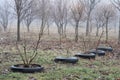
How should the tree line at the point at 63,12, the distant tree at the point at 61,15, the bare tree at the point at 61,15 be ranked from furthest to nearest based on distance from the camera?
1. the bare tree at the point at 61,15
2. the distant tree at the point at 61,15
3. the tree line at the point at 63,12

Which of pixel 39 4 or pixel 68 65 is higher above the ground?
pixel 39 4

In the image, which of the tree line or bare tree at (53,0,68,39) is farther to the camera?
bare tree at (53,0,68,39)

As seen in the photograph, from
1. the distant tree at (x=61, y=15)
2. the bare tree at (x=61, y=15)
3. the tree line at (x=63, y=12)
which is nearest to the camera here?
the tree line at (x=63, y=12)

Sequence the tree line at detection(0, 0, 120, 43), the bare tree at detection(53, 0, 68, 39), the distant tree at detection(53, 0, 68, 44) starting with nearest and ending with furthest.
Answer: the tree line at detection(0, 0, 120, 43)
the distant tree at detection(53, 0, 68, 44)
the bare tree at detection(53, 0, 68, 39)

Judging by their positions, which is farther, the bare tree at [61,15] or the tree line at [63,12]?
the bare tree at [61,15]

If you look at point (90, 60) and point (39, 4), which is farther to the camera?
point (39, 4)

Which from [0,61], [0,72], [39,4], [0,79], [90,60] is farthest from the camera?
[39,4]

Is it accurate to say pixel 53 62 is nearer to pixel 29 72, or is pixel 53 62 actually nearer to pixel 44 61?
pixel 44 61

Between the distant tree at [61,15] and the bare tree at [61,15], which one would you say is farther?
the bare tree at [61,15]

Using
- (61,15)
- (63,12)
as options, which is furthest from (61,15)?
(63,12)

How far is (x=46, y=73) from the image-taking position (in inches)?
327

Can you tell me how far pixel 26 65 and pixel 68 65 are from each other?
196 cm

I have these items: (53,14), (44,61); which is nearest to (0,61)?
(44,61)

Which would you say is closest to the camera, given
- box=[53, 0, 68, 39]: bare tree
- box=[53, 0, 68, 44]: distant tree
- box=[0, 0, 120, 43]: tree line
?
box=[0, 0, 120, 43]: tree line
